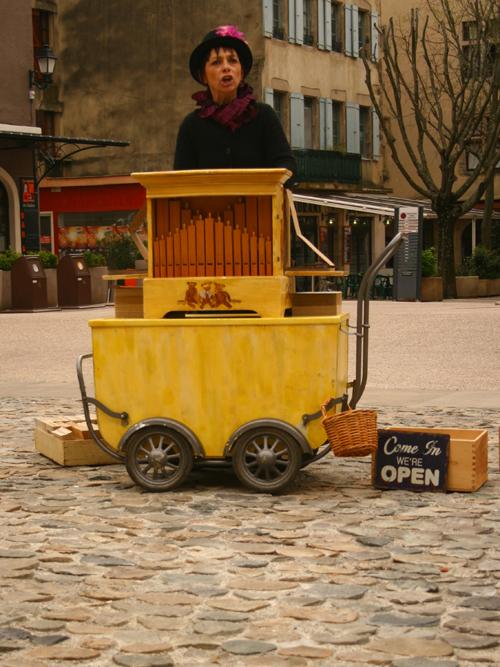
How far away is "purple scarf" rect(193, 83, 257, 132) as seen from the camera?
308 inches

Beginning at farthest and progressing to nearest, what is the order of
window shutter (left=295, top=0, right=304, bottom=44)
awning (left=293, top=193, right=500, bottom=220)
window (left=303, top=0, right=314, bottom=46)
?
1. window (left=303, top=0, right=314, bottom=46)
2. window shutter (left=295, top=0, right=304, bottom=44)
3. awning (left=293, top=193, right=500, bottom=220)

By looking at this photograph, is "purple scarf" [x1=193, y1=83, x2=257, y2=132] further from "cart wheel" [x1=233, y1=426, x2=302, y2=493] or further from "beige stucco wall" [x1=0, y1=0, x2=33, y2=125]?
"beige stucco wall" [x1=0, y1=0, x2=33, y2=125]

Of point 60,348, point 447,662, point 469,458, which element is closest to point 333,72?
point 60,348

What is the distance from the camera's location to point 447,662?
4.19 meters

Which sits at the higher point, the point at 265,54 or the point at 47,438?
the point at 265,54

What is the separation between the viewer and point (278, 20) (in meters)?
45.0

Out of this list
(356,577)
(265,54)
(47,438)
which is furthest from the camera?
(265,54)

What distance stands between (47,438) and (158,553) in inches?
116

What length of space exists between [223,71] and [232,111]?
211 mm

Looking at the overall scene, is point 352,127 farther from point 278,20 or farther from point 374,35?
point 278,20

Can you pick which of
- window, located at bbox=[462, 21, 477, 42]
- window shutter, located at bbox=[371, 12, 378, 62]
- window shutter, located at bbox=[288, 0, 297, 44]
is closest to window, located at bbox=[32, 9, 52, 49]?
window shutter, located at bbox=[288, 0, 297, 44]

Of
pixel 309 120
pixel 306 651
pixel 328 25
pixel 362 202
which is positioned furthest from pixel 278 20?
pixel 306 651

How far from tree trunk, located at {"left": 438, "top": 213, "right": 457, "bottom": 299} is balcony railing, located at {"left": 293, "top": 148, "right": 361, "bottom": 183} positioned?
26.0 ft

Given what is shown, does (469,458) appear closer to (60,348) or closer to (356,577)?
(356,577)
